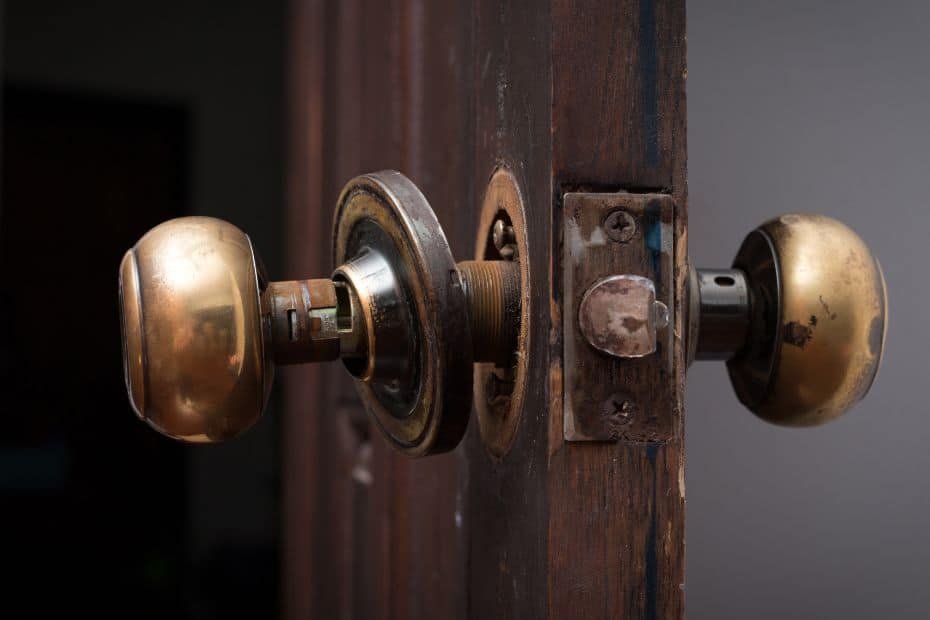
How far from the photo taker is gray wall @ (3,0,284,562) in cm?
123

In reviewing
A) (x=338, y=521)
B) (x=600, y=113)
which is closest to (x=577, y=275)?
(x=600, y=113)

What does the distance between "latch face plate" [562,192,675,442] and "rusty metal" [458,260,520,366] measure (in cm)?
5

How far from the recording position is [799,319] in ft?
1.24

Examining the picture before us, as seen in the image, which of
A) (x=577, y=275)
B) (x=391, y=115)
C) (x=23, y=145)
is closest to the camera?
(x=577, y=275)

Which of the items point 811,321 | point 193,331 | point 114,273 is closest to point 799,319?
point 811,321

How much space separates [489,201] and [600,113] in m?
0.09

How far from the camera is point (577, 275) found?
0.32 meters

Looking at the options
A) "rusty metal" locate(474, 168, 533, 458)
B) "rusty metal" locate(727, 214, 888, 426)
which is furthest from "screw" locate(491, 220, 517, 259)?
"rusty metal" locate(727, 214, 888, 426)

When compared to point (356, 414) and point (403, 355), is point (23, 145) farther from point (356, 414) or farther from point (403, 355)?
point (403, 355)

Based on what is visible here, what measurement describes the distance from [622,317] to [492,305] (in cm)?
6

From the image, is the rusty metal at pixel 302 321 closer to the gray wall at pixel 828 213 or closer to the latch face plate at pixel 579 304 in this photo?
the latch face plate at pixel 579 304

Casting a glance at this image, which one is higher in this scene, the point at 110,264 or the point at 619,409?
the point at 110,264

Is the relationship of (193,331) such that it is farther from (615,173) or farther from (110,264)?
(110,264)

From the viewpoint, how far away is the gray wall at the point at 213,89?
1232 millimetres
